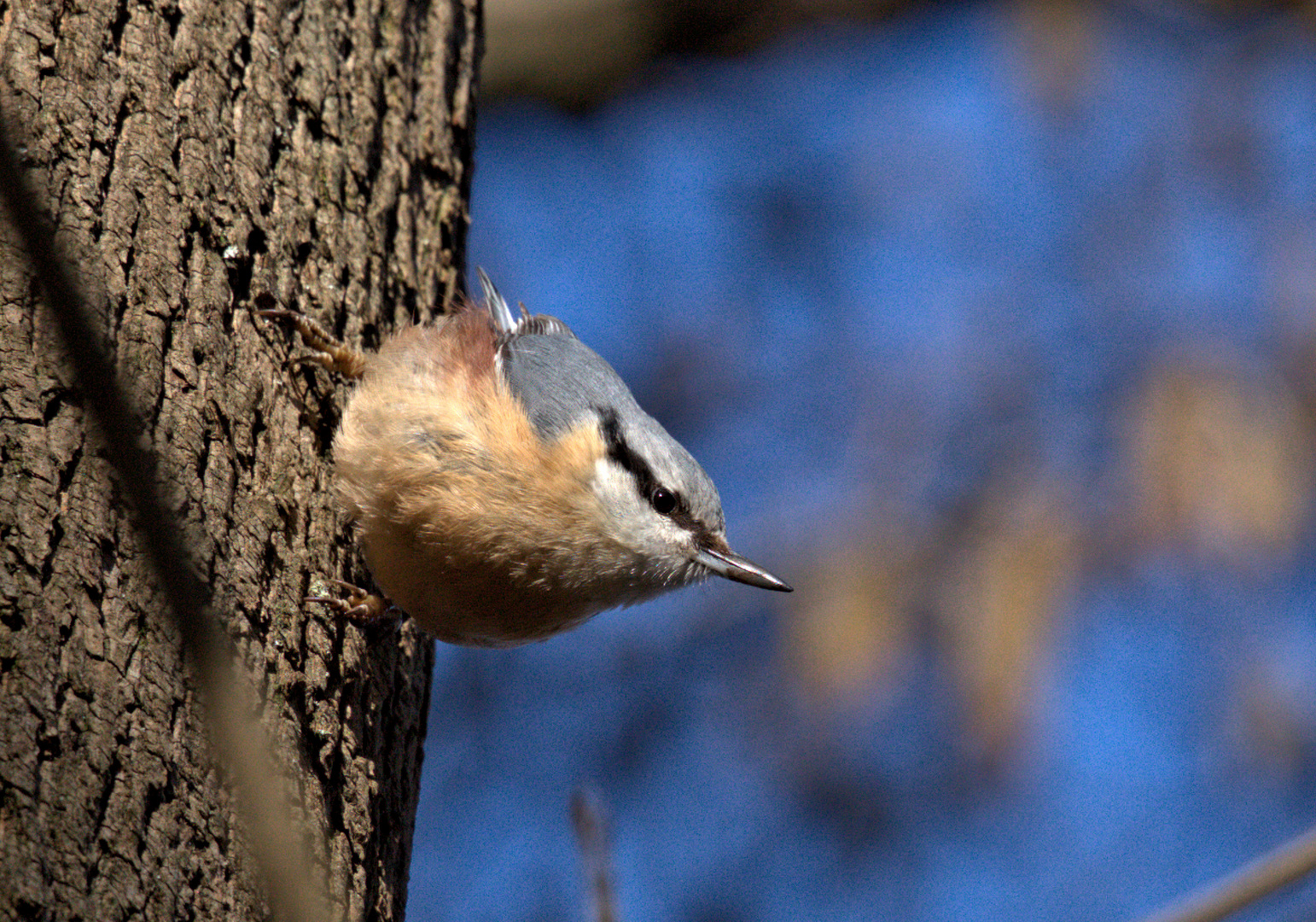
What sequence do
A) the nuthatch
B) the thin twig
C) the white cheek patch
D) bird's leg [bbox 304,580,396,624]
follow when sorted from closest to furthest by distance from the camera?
the thin twig
bird's leg [bbox 304,580,396,624]
the nuthatch
the white cheek patch

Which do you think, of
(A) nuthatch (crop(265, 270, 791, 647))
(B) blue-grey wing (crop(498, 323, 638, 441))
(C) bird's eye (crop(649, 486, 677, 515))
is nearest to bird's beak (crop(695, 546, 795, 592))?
(A) nuthatch (crop(265, 270, 791, 647))

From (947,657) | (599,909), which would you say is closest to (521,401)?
(599,909)

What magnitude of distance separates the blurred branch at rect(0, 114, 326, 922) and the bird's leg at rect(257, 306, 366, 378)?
1.17 meters

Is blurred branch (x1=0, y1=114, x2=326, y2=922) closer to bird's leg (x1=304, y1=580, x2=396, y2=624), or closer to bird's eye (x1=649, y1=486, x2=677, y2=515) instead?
bird's leg (x1=304, y1=580, x2=396, y2=624)

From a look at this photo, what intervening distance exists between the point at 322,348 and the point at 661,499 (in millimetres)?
729

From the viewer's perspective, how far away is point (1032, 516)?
4.52 metres

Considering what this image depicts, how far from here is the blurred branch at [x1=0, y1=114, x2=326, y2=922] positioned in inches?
32.4

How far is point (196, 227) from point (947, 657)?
124 inches

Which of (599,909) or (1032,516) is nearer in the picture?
(599,909)

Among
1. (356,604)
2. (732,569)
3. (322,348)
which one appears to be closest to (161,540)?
(356,604)

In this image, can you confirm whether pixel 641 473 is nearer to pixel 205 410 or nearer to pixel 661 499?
pixel 661 499

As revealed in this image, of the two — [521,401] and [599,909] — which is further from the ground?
[521,401]

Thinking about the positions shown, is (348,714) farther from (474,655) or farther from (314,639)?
(474,655)

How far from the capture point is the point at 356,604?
211 centimetres
